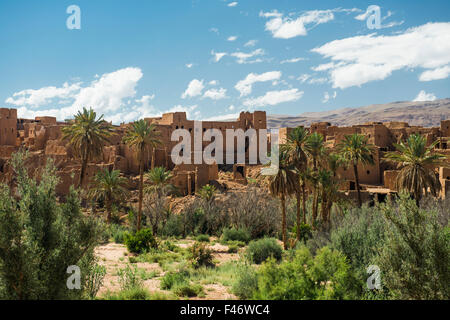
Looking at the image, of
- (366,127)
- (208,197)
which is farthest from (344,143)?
(366,127)

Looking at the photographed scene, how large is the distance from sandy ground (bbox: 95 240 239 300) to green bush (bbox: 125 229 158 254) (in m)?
0.50

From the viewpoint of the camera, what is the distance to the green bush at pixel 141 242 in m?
21.0

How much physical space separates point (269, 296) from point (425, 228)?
3931mm

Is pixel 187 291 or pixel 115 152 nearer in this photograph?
pixel 187 291

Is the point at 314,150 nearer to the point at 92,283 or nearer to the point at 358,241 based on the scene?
the point at 358,241

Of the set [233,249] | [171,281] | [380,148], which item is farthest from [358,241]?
[380,148]

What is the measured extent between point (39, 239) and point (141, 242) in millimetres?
14633

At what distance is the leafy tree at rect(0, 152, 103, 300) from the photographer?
6.71 m

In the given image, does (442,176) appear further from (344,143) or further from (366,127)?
(366,127)

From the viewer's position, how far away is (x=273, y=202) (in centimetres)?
2934

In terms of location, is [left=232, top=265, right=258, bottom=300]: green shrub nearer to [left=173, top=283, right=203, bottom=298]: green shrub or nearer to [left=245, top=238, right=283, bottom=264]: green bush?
[left=173, top=283, right=203, bottom=298]: green shrub

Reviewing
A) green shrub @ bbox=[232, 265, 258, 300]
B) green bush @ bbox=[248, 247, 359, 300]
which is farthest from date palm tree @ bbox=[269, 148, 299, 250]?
green bush @ bbox=[248, 247, 359, 300]

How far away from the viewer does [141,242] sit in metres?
21.3

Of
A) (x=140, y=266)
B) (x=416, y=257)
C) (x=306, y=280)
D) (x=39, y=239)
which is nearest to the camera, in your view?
(x=39, y=239)
